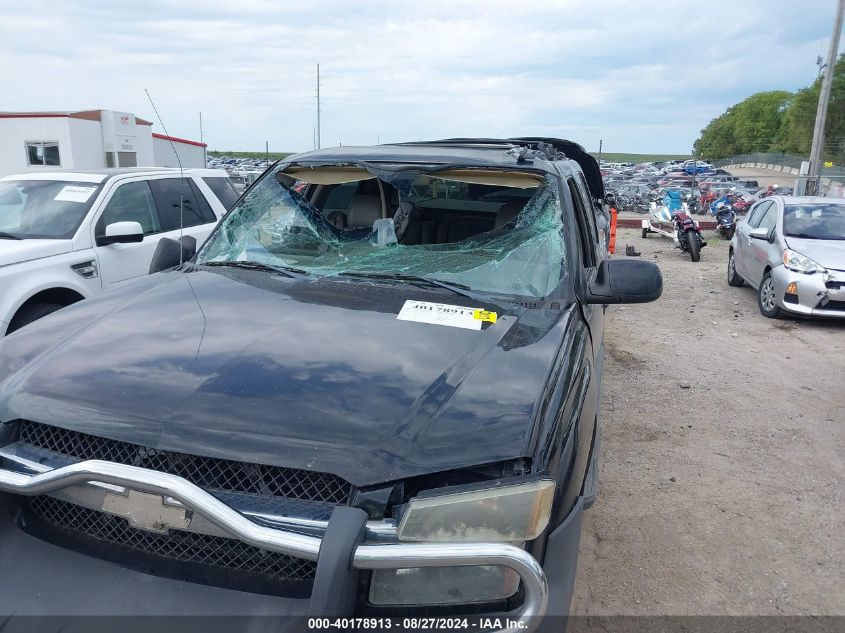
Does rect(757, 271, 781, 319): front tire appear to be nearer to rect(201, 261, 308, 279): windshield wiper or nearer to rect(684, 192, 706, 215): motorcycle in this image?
rect(201, 261, 308, 279): windshield wiper

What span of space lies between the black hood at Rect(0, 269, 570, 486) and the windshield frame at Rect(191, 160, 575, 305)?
0.18 m

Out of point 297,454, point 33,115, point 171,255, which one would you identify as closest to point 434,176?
point 171,255

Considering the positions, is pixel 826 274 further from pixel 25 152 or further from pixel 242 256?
pixel 25 152

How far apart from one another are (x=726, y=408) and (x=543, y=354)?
370 cm

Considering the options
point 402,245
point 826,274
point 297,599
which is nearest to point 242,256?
point 402,245

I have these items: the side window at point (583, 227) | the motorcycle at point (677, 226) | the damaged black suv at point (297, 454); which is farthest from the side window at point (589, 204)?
the motorcycle at point (677, 226)

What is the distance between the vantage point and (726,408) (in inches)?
206

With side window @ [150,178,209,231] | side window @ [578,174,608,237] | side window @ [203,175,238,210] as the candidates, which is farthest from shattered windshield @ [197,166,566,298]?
side window @ [203,175,238,210]

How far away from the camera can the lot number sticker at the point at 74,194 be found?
5.81m

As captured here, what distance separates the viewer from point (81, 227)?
18.4 ft

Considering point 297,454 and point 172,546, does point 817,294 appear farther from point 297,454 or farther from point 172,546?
point 172,546

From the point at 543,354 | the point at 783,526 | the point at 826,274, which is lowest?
the point at 783,526

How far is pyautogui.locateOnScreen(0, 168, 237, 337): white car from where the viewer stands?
5.03 metres

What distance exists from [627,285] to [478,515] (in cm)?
160
